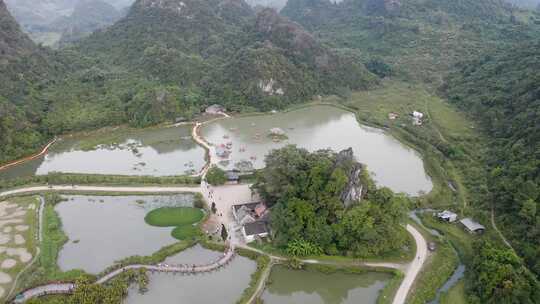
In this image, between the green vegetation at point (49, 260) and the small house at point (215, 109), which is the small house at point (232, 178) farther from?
the small house at point (215, 109)

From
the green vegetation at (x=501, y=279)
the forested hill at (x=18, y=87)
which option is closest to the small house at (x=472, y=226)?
the green vegetation at (x=501, y=279)

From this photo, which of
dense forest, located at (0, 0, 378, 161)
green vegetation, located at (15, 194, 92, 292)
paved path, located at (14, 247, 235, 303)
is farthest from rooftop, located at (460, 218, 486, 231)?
dense forest, located at (0, 0, 378, 161)

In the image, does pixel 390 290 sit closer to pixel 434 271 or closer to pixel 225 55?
pixel 434 271

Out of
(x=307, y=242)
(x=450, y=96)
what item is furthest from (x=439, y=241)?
(x=450, y=96)

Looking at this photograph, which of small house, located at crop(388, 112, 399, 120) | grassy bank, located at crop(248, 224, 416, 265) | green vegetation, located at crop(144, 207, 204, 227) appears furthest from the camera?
small house, located at crop(388, 112, 399, 120)

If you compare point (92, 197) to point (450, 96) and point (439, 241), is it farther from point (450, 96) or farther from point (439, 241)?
point (450, 96)

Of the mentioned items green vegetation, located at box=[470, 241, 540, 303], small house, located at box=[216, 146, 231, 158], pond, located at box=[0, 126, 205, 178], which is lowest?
pond, located at box=[0, 126, 205, 178]

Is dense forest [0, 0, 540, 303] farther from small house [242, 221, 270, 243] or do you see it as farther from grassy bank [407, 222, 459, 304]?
grassy bank [407, 222, 459, 304]
